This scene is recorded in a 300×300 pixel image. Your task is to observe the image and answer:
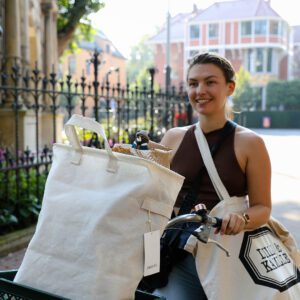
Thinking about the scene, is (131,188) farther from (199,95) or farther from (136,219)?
(199,95)

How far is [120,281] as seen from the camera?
1373 mm

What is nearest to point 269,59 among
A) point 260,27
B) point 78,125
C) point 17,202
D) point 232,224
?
point 260,27

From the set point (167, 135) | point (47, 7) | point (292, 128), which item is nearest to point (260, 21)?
point (292, 128)

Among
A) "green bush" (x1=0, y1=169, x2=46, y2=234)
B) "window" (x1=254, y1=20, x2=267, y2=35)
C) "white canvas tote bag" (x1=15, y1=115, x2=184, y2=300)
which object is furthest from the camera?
"window" (x1=254, y1=20, x2=267, y2=35)

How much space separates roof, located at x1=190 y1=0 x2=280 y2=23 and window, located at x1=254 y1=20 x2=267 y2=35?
0.80 metres

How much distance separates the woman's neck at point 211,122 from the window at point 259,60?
178 ft

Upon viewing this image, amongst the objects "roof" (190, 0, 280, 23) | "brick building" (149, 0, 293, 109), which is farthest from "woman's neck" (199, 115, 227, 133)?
"roof" (190, 0, 280, 23)

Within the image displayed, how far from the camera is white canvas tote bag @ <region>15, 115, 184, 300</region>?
137 cm

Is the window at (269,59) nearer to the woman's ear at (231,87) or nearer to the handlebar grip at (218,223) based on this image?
the woman's ear at (231,87)

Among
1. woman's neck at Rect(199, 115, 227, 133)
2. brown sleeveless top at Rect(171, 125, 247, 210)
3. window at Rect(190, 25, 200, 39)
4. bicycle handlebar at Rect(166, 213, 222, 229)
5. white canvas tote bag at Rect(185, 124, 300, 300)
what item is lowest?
white canvas tote bag at Rect(185, 124, 300, 300)

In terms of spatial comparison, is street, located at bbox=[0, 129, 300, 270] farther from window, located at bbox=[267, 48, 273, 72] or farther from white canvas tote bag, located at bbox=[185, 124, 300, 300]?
window, located at bbox=[267, 48, 273, 72]

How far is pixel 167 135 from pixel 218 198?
1.45 ft

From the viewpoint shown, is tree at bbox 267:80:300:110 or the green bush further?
tree at bbox 267:80:300:110

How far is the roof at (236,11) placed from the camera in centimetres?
5297
